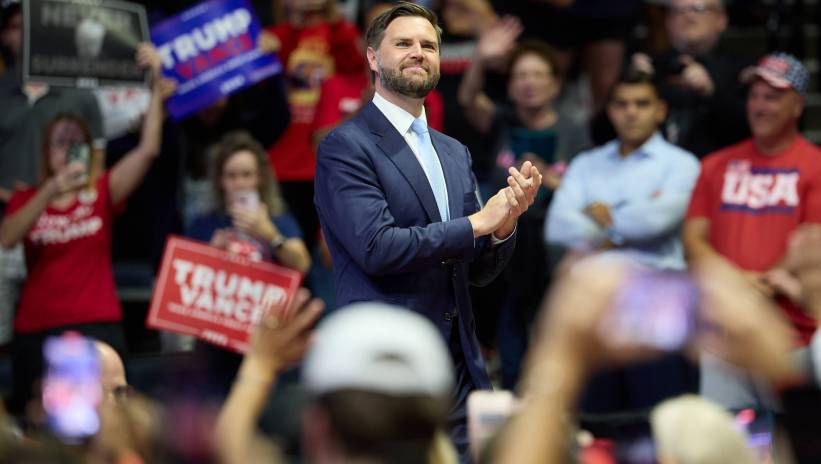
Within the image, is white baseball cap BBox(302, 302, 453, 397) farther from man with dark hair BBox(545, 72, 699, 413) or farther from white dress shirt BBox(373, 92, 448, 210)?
man with dark hair BBox(545, 72, 699, 413)

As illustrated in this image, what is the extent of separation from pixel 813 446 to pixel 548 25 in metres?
5.14

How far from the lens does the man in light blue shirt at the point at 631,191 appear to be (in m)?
6.52

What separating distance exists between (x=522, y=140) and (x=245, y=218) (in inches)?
59.4

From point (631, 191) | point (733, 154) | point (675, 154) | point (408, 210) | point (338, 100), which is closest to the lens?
point (408, 210)

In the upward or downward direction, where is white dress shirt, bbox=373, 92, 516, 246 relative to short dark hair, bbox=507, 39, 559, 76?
downward

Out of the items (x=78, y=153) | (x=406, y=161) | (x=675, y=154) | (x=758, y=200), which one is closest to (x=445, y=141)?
(x=406, y=161)

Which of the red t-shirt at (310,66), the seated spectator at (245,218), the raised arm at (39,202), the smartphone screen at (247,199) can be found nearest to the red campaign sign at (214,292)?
the seated spectator at (245,218)

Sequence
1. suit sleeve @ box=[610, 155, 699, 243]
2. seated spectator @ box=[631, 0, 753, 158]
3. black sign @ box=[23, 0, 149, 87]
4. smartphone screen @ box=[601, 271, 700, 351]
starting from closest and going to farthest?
smartphone screen @ box=[601, 271, 700, 351]
suit sleeve @ box=[610, 155, 699, 243]
black sign @ box=[23, 0, 149, 87]
seated spectator @ box=[631, 0, 753, 158]

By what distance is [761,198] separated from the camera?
239 inches

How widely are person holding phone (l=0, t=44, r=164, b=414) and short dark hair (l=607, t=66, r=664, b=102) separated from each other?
99.6 inches

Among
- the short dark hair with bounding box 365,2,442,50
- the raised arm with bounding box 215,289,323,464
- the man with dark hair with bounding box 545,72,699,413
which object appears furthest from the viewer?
the man with dark hair with bounding box 545,72,699,413

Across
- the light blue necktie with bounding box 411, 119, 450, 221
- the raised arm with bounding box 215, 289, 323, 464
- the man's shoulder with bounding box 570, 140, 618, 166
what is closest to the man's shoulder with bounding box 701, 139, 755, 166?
the man's shoulder with bounding box 570, 140, 618, 166

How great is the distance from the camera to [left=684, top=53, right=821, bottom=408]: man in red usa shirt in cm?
591

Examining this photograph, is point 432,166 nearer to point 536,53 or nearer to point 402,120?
point 402,120
